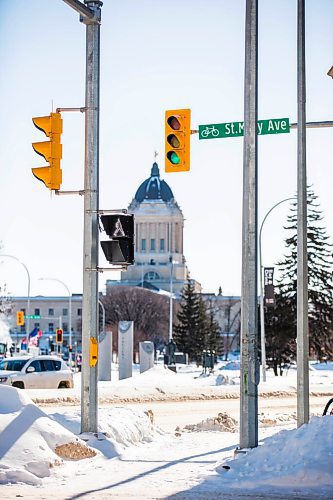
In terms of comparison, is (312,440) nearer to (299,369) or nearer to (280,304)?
(299,369)

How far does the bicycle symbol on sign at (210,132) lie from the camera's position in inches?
693

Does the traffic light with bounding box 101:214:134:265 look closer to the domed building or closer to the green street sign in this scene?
the green street sign

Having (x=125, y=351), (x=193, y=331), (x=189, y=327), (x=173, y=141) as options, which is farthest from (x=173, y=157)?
(x=189, y=327)

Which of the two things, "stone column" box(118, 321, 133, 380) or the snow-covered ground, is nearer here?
the snow-covered ground

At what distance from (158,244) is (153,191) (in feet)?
47.8

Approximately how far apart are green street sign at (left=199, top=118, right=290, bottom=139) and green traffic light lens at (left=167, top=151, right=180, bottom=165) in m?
1.19

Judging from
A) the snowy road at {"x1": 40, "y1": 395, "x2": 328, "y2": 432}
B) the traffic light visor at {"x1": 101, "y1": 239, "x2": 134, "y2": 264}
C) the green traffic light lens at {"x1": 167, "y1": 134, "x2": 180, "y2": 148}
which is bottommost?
the snowy road at {"x1": 40, "y1": 395, "x2": 328, "y2": 432}

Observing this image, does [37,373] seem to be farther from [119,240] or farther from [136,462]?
[136,462]

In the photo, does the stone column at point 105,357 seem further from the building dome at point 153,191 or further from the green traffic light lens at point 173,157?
the building dome at point 153,191

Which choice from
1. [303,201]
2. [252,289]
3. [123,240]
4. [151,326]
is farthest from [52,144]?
[151,326]

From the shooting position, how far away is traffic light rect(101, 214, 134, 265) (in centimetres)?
1527

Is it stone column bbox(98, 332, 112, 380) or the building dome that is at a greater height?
the building dome

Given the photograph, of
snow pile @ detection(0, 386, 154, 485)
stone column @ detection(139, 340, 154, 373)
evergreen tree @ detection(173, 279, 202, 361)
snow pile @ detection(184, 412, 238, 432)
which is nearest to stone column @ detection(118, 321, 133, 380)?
stone column @ detection(139, 340, 154, 373)

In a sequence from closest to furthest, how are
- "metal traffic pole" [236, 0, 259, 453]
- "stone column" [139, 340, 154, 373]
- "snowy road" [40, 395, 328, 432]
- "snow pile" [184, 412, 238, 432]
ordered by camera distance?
"metal traffic pole" [236, 0, 259, 453]
"snow pile" [184, 412, 238, 432]
"snowy road" [40, 395, 328, 432]
"stone column" [139, 340, 154, 373]
